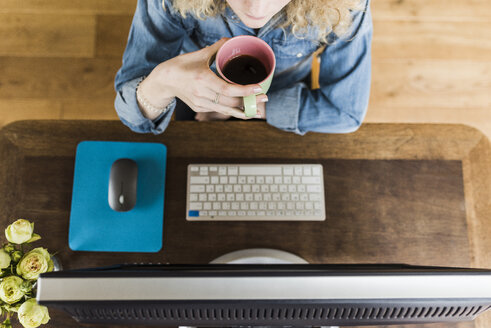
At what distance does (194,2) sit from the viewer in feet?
2.33

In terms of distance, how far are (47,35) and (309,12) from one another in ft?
4.11

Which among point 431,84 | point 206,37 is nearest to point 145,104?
point 206,37

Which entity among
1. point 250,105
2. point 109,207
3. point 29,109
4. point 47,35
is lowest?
point 29,109

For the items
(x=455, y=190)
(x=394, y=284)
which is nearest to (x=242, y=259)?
(x=394, y=284)

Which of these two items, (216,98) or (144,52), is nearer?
(216,98)

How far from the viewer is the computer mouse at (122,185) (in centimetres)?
75

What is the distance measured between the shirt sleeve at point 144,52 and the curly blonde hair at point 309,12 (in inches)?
1.9

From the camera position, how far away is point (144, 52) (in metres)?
0.80

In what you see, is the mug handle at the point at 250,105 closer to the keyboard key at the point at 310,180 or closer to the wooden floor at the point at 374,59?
the keyboard key at the point at 310,180

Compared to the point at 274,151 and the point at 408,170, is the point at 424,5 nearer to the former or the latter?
the point at 408,170

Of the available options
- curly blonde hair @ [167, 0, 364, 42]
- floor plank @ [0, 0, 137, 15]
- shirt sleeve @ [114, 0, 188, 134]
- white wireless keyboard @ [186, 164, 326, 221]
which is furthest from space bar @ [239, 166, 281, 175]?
floor plank @ [0, 0, 137, 15]

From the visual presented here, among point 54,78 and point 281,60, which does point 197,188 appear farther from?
point 54,78

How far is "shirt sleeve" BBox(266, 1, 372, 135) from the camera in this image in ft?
2.68

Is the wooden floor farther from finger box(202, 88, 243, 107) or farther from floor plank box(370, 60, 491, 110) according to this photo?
finger box(202, 88, 243, 107)
